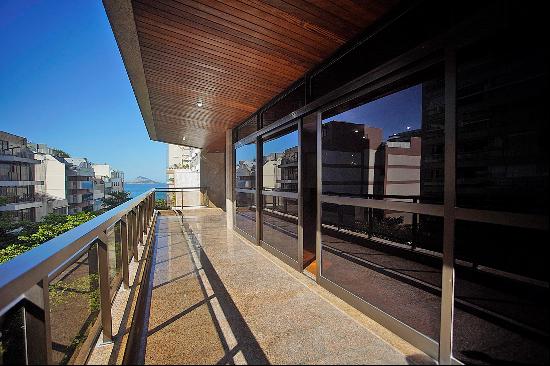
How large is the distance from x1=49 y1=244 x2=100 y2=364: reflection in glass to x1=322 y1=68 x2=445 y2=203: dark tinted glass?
2.60 metres

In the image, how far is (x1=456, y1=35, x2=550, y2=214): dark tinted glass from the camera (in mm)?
1725

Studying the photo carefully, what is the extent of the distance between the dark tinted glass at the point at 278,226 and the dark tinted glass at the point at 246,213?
460 mm

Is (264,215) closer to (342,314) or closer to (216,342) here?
(342,314)

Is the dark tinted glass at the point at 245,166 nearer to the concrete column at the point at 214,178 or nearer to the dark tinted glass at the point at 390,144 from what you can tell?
the dark tinted glass at the point at 390,144

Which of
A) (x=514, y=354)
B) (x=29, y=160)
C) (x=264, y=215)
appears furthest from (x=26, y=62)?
(x=514, y=354)

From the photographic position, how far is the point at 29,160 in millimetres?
40406

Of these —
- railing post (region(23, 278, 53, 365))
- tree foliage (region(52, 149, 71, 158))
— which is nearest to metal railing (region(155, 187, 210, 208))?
railing post (region(23, 278, 53, 365))

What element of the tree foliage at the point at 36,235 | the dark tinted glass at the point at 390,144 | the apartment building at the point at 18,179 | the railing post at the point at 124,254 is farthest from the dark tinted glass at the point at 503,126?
the apartment building at the point at 18,179

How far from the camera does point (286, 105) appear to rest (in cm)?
466

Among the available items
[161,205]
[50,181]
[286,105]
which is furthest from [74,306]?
[50,181]

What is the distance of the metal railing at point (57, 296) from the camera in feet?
3.33

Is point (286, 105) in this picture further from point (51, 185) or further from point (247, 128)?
point (51, 185)

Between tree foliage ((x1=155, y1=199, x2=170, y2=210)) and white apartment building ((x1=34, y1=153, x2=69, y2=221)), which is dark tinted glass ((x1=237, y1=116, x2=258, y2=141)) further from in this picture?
white apartment building ((x1=34, y1=153, x2=69, y2=221))

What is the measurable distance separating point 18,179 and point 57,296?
50277mm
